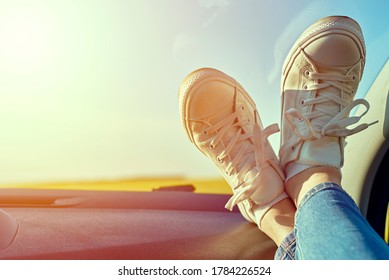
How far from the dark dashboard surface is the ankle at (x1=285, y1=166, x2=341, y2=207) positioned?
0.09 m

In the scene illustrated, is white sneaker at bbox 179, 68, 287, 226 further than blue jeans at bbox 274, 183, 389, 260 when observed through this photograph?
Yes

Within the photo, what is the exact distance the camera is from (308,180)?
0.76m

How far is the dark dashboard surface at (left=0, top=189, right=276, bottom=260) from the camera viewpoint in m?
0.69

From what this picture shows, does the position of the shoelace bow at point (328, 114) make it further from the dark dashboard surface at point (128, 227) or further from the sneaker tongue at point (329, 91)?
the dark dashboard surface at point (128, 227)

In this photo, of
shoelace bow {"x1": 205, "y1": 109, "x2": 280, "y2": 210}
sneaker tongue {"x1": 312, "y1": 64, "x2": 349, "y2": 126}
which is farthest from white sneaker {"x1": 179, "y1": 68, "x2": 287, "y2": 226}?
sneaker tongue {"x1": 312, "y1": 64, "x2": 349, "y2": 126}

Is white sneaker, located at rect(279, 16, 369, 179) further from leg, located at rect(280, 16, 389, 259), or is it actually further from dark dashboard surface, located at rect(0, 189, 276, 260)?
dark dashboard surface, located at rect(0, 189, 276, 260)

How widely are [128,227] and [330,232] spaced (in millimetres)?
345

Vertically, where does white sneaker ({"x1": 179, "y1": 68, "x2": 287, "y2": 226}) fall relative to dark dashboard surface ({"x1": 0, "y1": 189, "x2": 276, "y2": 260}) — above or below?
above

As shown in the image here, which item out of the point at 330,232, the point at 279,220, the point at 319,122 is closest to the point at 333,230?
the point at 330,232

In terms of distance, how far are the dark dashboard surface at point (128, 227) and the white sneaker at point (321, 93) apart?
0.16 meters

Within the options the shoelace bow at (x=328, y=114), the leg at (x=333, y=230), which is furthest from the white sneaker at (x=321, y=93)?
the leg at (x=333, y=230)

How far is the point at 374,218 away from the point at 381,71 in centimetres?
26

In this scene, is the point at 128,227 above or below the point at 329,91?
below

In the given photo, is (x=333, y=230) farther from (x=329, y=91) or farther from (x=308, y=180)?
(x=329, y=91)
